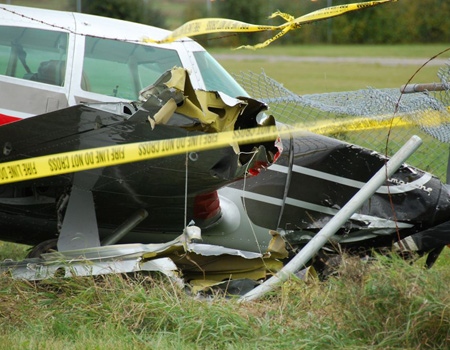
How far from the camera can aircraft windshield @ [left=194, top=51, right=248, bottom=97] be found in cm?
845

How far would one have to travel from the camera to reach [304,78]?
110 feet

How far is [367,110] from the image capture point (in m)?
8.52

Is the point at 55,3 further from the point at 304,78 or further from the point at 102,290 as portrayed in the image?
the point at 102,290

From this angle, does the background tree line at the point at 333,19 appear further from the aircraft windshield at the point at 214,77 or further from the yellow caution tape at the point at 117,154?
the yellow caution tape at the point at 117,154

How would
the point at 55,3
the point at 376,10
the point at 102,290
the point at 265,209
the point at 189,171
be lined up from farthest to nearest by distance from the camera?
the point at 376,10 < the point at 55,3 < the point at 265,209 < the point at 189,171 < the point at 102,290

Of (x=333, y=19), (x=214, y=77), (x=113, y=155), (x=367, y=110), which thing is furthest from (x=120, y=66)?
(x=333, y=19)

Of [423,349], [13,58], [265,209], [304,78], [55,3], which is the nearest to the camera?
[423,349]

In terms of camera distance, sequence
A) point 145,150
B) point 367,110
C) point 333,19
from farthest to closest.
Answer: point 333,19 < point 367,110 < point 145,150

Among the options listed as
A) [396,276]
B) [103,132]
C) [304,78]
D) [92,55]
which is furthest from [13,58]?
[304,78]

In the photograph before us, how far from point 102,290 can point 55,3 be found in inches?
1347

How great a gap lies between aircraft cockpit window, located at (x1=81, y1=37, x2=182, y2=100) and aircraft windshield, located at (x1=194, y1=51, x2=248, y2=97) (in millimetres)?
404

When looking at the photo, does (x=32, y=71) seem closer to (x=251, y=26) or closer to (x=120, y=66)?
(x=120, y=66)

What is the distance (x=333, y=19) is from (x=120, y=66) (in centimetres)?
3708

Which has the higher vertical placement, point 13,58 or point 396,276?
point 13,58
